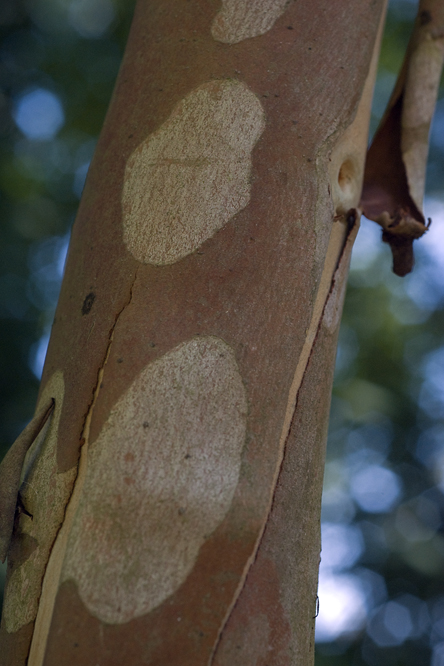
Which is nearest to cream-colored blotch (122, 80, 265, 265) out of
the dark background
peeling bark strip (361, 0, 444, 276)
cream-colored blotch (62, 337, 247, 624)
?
cream-colored blotch (62, 337, 247, 624)

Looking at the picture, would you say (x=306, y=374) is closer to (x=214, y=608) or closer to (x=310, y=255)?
(x=310, y=255)

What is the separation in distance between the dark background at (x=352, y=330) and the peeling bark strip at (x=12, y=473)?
1938 mm

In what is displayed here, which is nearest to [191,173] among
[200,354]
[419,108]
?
[200,354]

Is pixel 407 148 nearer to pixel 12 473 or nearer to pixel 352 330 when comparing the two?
pixel 12 473

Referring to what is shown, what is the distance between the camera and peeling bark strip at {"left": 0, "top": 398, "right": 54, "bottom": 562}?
0.54m

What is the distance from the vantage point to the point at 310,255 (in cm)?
59

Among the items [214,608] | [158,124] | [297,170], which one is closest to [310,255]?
[297,170]

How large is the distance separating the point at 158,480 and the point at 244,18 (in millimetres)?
522

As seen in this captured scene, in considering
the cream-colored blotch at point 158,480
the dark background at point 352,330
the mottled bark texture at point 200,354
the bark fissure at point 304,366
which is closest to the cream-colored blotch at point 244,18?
the mottled bark texture at point 200,354

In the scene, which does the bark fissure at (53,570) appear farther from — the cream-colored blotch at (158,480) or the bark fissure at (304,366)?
the bark fissure at (304,366)

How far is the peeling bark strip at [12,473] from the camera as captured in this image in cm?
54

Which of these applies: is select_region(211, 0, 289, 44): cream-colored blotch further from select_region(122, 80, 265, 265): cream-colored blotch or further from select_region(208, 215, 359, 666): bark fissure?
select_region(208, 215, 359, 666): bark fissure

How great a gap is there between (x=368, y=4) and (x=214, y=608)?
2.35 ft

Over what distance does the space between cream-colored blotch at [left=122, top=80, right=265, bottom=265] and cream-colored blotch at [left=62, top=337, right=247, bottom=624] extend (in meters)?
0.12
